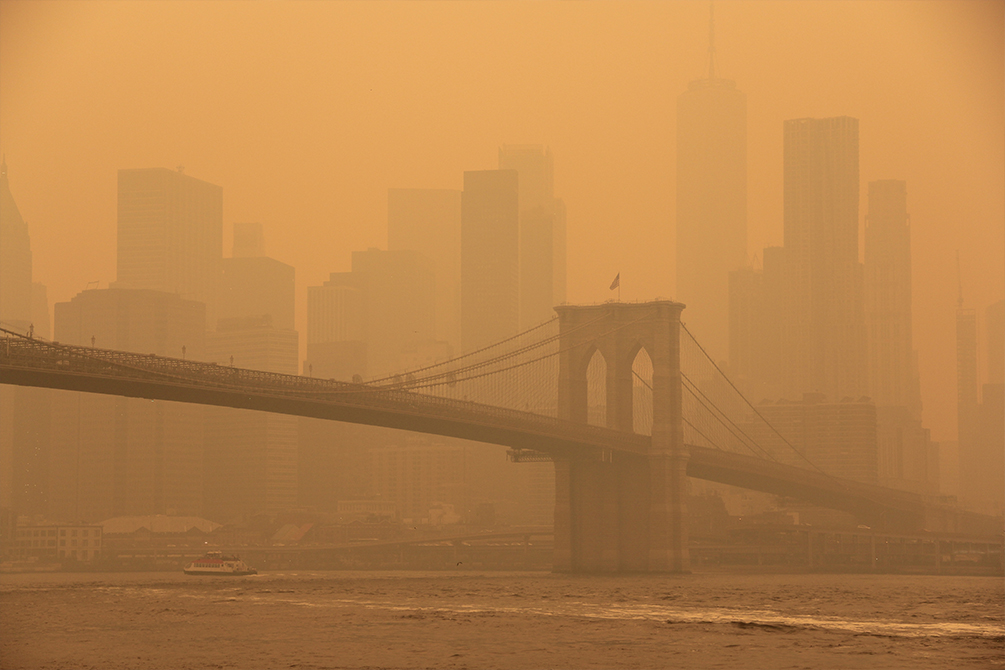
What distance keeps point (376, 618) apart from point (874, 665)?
51.0 feet

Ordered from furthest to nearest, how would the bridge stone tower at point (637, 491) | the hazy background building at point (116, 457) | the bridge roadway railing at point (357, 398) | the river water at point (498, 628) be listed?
the hazy background building at point (116, 457) < the bridge stone tower at point (637, 491) < the bridge roadway railing at point (357, 398) < the river water at point (498, 628)

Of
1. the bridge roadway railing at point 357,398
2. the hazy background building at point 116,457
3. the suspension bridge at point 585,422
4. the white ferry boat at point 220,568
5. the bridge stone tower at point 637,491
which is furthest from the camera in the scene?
the hazy background building at point 116,457

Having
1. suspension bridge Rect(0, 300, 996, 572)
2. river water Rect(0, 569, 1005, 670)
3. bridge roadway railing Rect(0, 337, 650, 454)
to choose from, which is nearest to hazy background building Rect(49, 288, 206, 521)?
suspension bridge Rect(0, 300, 996, 572)

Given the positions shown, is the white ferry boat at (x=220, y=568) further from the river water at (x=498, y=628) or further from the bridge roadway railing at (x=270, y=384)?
the river water at (x=498, y=628)

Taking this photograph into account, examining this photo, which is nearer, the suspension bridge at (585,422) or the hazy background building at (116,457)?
the suspension bridge at (585,422)

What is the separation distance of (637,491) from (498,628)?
35.6 m

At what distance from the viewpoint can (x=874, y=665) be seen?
3259 centimetres

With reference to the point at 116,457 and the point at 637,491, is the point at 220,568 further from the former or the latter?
the point at 116,457

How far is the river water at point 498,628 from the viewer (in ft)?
111

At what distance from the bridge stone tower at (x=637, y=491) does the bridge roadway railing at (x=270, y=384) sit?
1.49 m

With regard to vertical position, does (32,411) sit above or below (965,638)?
above

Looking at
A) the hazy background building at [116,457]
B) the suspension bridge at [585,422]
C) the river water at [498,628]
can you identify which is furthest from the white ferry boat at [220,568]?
the hazy background building at [116,457]

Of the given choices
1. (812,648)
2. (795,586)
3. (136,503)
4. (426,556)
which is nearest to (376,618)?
(812,648)

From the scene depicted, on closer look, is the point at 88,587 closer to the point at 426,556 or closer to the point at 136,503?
the point at 426,556
